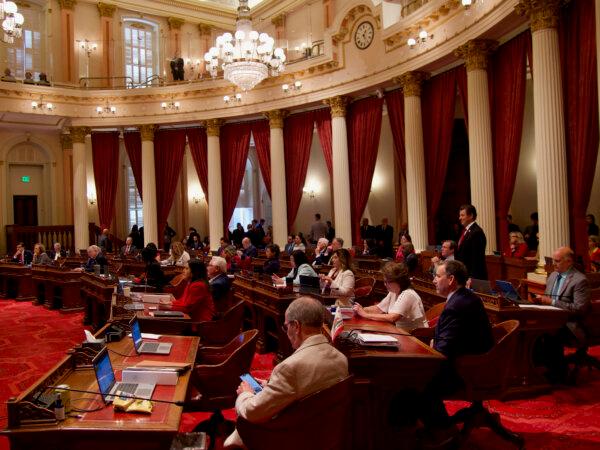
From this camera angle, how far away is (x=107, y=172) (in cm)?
1566

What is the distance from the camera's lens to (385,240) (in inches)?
481

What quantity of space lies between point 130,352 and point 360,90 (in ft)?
30.7

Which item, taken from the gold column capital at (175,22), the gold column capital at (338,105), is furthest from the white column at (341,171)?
the gold column capital at (175,22)

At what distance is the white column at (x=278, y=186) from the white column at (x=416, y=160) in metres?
4.16

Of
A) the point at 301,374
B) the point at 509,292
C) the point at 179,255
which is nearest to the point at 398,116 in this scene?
the point at 179,255

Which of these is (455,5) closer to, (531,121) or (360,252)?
(531,121)

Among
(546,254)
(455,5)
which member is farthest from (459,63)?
(546,254)

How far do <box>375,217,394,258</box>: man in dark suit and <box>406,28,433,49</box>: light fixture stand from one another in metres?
4.06

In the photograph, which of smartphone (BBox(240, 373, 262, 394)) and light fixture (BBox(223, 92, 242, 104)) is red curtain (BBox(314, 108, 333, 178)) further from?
smartphone (BBox(240, 373, 262, 394))

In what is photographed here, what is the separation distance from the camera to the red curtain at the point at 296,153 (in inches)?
539

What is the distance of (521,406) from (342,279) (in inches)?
83.8

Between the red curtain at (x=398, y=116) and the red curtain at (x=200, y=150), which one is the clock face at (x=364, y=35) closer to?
the red curtain at (x=398, y=116)

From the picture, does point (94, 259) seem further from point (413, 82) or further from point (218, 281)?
point (413, 82)

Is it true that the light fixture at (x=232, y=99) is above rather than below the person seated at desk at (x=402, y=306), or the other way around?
above
